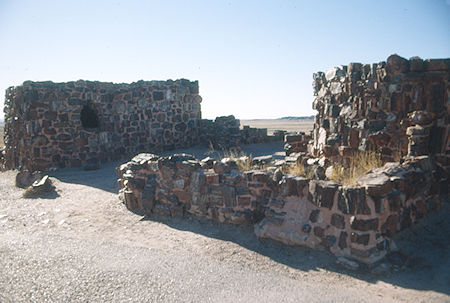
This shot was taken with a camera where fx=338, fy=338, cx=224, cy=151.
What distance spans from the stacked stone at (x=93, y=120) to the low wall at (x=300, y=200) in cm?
596

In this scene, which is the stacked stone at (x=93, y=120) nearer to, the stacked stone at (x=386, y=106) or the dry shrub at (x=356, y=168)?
the stacked stone at (x=386, y=106)

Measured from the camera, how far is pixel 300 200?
4703 mm


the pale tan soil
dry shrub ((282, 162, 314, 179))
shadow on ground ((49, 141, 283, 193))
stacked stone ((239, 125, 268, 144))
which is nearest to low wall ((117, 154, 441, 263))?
dry shrub ((282, 162, 314, 179))

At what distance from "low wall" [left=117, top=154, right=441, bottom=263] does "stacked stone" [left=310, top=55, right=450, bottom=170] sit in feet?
2.15

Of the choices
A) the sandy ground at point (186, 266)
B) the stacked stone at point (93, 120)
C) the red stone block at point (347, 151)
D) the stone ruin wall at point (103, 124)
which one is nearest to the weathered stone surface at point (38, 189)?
the sandy ground at point (186, 266)

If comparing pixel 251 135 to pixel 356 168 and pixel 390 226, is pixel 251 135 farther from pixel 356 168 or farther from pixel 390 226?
pixel 390 226

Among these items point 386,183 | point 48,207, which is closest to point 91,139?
point 48,207

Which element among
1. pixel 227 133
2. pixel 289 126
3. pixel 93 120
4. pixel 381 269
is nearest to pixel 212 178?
pixel 381 269

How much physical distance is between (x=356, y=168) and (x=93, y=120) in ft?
34.3

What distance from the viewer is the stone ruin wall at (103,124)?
35.7ft

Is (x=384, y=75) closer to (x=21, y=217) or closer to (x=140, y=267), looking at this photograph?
(x=140, y=267)

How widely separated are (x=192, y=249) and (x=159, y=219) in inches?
56.9

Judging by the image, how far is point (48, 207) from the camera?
7.04 metres

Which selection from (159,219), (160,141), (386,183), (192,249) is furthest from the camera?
(160,141)
